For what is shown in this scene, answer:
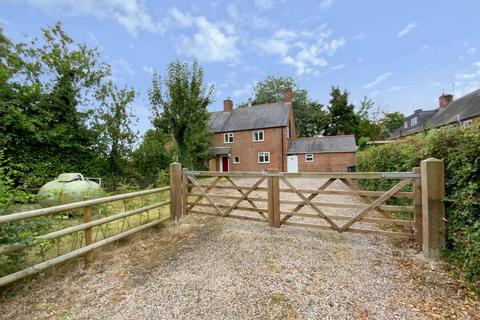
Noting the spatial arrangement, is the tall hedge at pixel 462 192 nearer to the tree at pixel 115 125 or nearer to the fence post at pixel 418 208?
the fence post at pixel 418 208

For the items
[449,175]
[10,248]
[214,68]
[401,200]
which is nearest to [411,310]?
[449,175]

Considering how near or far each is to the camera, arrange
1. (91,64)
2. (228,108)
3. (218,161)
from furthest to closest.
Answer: (228,108)
(218,161)
(91,64)

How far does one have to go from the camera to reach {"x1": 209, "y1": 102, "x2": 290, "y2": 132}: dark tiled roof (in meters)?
23.1

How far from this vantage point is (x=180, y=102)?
1772 cm

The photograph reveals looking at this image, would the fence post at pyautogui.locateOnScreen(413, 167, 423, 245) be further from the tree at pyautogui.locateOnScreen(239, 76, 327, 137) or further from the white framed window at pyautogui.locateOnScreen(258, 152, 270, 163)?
the tree at pyautogui.locateOnScreen(239, 76, 327, 137)

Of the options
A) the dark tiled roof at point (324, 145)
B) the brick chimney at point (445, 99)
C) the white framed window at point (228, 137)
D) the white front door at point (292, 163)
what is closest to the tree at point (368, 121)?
the brick chimney at point (445, 99)

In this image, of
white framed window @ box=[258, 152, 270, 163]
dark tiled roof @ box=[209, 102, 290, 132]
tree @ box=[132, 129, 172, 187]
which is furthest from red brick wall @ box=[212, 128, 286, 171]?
Result: tree @ box=[132, 129, 172, 187]

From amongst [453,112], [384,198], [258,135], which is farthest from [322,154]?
[384,198]

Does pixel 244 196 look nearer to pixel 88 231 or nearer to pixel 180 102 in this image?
pixel 88 231

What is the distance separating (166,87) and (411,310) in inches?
744

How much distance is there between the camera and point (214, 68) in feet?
56.5

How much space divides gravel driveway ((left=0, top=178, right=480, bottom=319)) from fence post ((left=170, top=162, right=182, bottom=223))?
132 centimetres

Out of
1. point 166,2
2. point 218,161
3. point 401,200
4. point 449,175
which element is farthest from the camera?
point 218,161

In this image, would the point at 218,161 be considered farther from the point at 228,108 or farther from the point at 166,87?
the point at 166,87
